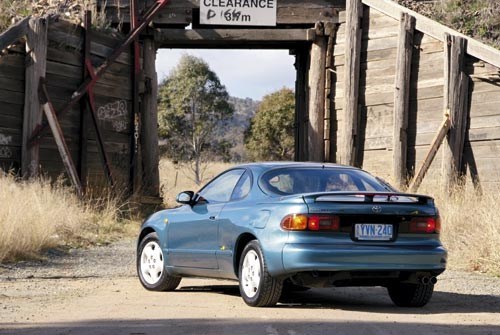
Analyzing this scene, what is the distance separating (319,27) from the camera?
23.7 metres

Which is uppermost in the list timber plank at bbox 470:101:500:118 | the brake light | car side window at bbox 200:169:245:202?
timber plank at bbox 470:101:500:118

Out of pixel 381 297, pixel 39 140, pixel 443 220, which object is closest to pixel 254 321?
pixel 381 297

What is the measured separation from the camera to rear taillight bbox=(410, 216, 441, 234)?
9.48m

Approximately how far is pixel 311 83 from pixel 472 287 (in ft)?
42.3

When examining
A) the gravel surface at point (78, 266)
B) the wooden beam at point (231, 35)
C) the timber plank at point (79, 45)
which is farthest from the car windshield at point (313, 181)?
the wooden beam at point (231, 35)

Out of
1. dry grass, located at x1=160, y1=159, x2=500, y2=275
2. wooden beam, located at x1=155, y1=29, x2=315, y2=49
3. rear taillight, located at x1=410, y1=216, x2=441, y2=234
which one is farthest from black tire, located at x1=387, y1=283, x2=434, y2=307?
wooden beam, located at x1=155, y1=29, x2=315, y2=49

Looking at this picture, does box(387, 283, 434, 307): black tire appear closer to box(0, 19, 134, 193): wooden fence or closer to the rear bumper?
the rear bumper

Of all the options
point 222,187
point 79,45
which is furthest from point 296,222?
point 79,45

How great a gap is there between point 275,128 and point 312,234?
45687 mm

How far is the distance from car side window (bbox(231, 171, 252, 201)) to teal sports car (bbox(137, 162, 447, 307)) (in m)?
0.01

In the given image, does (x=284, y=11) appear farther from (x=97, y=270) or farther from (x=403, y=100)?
(x=97, y=270)

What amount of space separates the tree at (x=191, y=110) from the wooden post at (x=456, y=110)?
3202 cm

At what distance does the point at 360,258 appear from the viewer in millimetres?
9156

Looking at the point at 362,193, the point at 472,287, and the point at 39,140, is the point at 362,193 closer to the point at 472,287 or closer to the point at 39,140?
the point at 472,287
